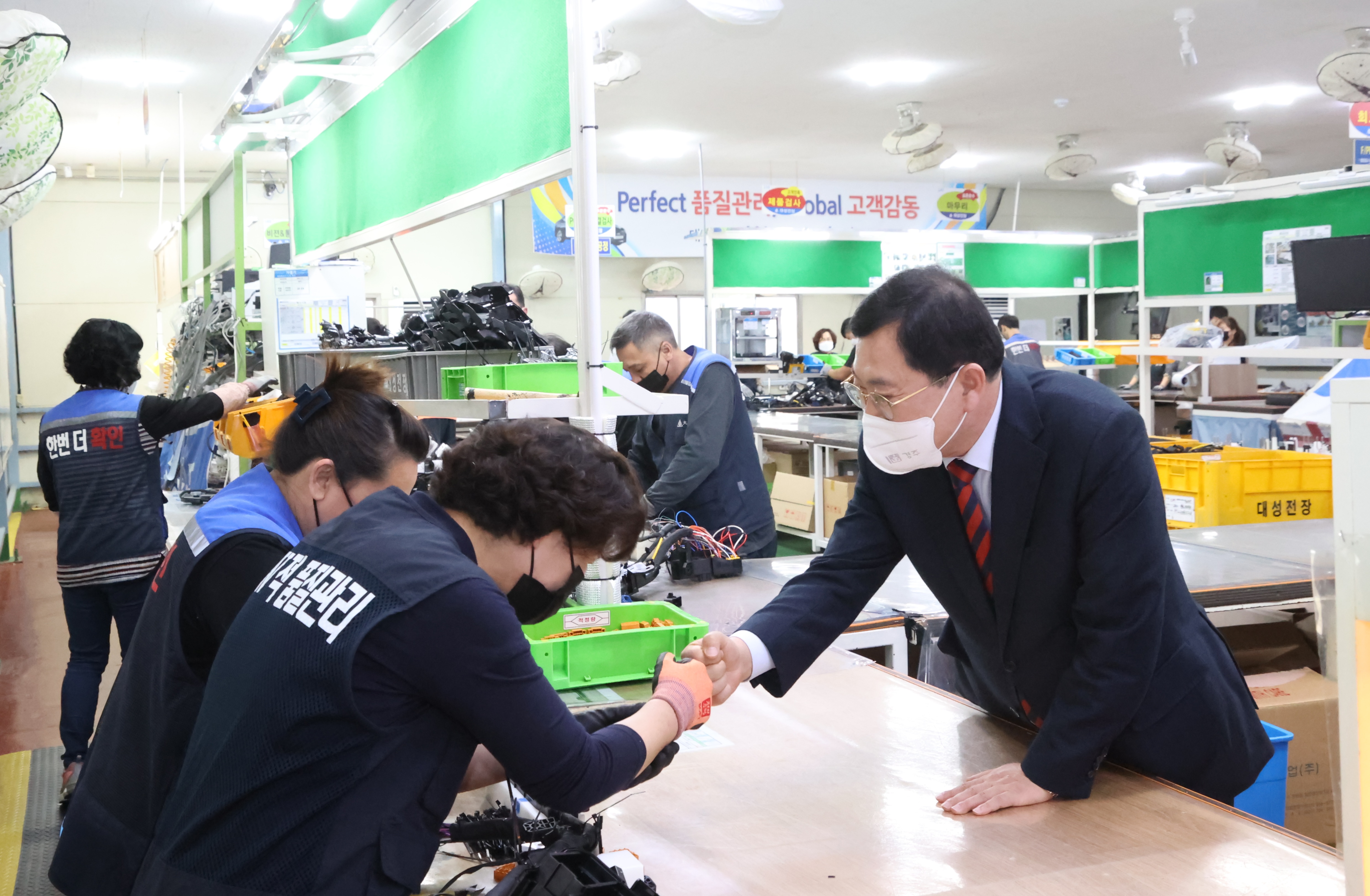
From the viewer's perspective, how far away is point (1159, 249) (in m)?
6.51

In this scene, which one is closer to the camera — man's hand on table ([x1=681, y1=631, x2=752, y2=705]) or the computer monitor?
man's hand on table ([x1=681, y1=631, x2=752, y2=705])

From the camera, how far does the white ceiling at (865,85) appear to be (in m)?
7.75

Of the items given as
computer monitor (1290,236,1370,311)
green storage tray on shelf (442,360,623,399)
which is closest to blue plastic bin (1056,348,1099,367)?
computer monitor (1290,236,1370,311)

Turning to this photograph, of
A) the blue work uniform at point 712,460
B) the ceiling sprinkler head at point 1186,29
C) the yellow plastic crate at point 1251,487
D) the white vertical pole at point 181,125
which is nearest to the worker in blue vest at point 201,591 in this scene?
the blue work uniform at point 712,460

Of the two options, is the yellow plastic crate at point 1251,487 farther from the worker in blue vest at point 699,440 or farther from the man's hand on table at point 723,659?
the man's hand on table at point 723,659

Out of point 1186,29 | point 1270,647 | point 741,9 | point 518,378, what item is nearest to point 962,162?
point 1186,29

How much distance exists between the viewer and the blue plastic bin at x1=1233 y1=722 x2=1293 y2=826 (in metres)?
2.07

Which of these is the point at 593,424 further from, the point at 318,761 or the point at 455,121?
the point at 318,761

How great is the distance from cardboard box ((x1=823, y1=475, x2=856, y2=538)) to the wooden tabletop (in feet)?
14.6

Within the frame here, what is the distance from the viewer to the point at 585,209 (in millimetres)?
2482

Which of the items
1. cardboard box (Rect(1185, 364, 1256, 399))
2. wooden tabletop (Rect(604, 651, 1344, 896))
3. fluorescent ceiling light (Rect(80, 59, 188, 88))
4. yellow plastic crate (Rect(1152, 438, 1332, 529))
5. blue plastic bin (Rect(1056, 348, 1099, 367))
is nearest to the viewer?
wooden tabletop (Rect(604, 651, 1344, 896))

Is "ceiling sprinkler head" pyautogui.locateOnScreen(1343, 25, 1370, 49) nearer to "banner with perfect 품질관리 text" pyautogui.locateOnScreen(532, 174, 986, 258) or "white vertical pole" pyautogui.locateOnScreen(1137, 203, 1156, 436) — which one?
"white vertical pole" pyautogui.locateOnScreen(1137, 203, 1156, 436)

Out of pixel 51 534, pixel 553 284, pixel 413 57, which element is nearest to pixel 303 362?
pixel 413 57

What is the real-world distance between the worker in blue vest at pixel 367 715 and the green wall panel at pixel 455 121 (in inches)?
58.3
